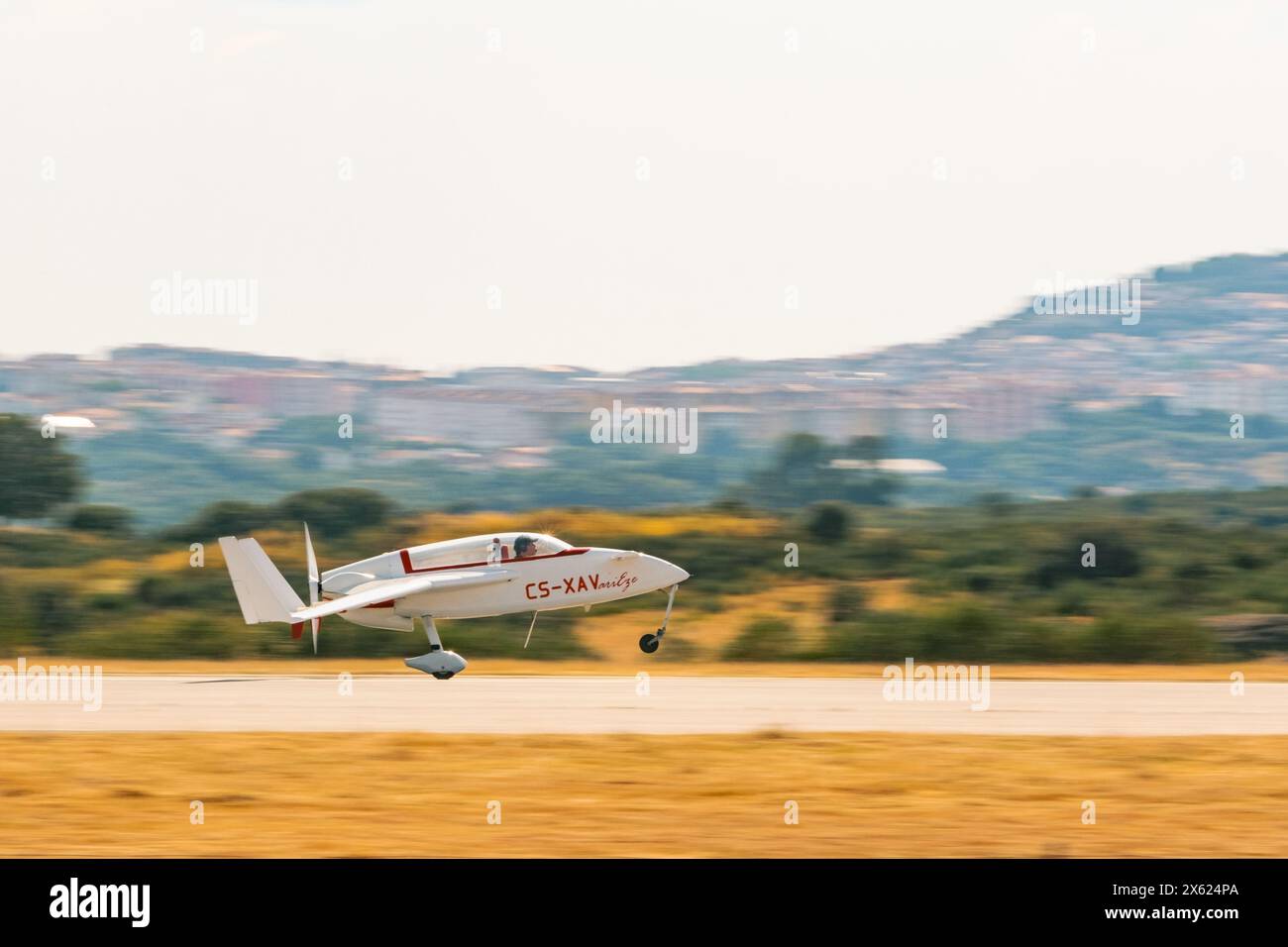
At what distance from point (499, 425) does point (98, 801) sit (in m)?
88.2

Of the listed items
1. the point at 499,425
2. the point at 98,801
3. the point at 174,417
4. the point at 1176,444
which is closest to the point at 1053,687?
the point at 98,801

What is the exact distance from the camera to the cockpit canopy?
994 inches

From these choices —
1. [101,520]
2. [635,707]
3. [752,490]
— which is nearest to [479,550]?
[635,707]

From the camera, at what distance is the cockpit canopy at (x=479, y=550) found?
82.8ft

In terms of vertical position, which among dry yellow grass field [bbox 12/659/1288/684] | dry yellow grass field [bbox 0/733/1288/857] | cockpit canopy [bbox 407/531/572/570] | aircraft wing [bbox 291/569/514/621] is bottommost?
dry yellow grass field [bbox 12/659/1288/684]

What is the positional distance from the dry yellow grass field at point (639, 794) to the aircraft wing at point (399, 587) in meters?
5.43

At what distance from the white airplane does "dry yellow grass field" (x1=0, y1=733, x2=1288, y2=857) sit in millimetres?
6270

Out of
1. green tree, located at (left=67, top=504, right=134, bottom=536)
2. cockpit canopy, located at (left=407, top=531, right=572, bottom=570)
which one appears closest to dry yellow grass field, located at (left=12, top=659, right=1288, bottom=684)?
cockpit canopy, located at (left=407, top=531, right=572, bottom=570)

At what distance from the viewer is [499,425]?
103 meters

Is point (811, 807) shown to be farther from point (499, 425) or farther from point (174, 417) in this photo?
point (174, 417)

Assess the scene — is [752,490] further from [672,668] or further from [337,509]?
[672,668]

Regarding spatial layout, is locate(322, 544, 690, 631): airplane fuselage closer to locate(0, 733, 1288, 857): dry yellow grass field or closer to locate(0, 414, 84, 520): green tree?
locate(0, 733, 1288, 857): dry yellow grass field

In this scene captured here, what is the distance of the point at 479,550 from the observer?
83.1ft

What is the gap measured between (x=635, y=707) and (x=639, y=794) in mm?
6329
